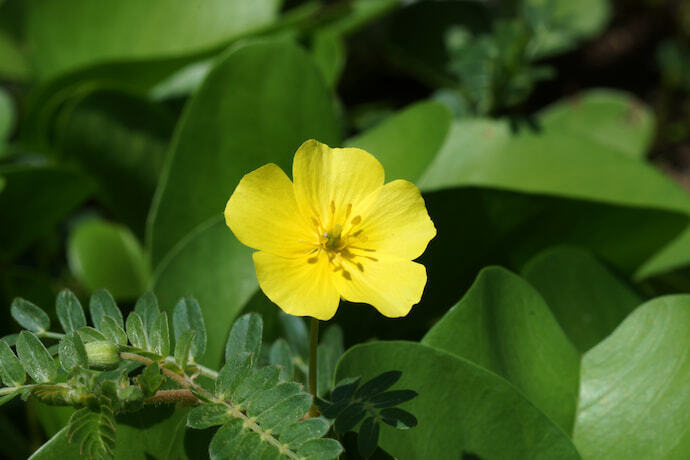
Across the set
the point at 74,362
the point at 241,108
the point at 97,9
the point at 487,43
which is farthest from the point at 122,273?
the point at 487,43

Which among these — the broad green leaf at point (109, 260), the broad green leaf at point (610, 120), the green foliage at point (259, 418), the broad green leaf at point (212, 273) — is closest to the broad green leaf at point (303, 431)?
the green foliage at point (259, 418)

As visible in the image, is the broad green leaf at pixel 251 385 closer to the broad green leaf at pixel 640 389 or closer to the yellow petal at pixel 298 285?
the yellow petal at pixel 298 285

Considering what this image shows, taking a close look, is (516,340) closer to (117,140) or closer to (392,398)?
(392,398)

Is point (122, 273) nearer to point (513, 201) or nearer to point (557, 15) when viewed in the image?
point (513, 201)

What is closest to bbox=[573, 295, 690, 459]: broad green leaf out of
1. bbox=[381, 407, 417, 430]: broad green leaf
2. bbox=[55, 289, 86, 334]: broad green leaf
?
bbox=[381, 407, 417, 430]: broad green leaf

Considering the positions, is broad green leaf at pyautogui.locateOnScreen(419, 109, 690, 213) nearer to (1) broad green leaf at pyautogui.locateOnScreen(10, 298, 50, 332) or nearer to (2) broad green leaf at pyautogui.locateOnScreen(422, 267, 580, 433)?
(2) broad green leaf at pyautogui.locateOnScreen(422, 267, 580, 433)

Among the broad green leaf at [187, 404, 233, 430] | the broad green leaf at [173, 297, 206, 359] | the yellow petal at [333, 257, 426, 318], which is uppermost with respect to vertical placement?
the yellow petal at [333, 257, 426, 318]

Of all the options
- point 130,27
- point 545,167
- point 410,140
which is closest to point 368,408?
point 410,140
